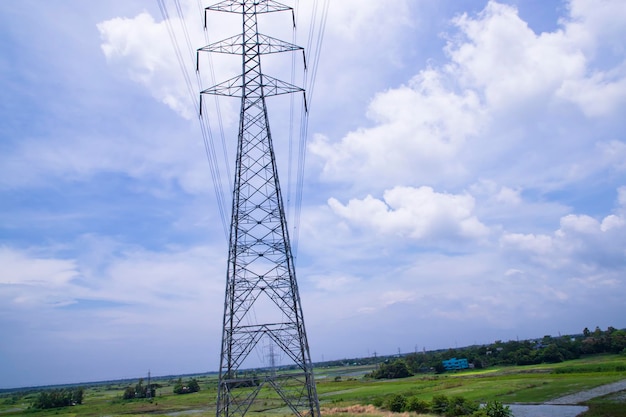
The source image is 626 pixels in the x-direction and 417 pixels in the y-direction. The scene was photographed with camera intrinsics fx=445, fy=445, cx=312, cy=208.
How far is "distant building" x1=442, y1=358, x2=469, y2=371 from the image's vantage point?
10497 centimetres

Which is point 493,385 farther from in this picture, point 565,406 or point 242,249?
point 242,249

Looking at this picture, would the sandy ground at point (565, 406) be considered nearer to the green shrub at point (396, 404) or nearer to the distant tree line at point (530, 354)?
the green shrub at point (396, 404)

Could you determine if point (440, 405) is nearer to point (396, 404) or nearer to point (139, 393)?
point (396, 404)

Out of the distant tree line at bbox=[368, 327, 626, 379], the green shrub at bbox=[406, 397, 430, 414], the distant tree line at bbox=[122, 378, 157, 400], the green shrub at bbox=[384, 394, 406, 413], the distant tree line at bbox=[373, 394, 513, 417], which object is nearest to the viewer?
the distant tree line at bbox=[373, 394, 513, 417]

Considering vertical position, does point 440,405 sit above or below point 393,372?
above

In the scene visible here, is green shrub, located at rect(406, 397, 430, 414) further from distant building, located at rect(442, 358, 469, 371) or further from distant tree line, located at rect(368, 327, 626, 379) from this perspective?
distant building, located at rect(442, 358, 469, 371)

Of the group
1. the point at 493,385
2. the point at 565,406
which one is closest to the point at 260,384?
the point at 565,406

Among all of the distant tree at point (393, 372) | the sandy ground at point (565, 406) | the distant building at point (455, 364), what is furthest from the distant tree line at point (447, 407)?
the distant building at point (455, 364)

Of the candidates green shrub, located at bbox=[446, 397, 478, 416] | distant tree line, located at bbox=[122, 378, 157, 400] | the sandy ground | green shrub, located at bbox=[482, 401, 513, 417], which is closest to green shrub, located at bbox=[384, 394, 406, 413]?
green shrub, located at bbox=[446, 397, 478, 416]

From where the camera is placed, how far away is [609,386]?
4722 cm

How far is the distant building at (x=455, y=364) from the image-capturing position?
10497 centimetres

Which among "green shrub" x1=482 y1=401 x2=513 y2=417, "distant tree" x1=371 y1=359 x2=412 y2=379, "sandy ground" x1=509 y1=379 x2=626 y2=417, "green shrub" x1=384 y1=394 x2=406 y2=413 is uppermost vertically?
"green shrub" x1=482 y1=401 x2=513 y2=417

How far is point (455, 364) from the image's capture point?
106 m

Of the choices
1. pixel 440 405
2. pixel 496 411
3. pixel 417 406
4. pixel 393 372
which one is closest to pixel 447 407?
pixel 440 405
